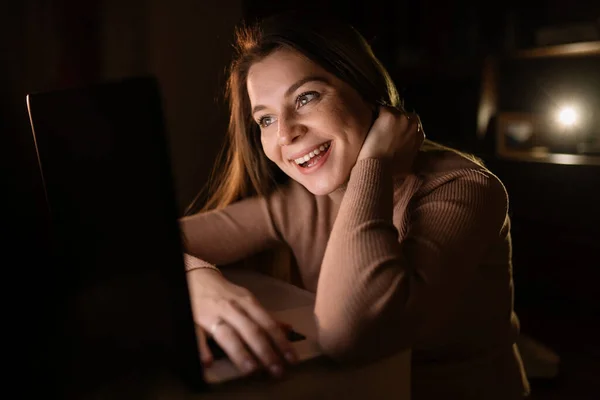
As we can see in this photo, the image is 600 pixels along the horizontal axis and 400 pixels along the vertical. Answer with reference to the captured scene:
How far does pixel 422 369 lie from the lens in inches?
34.1

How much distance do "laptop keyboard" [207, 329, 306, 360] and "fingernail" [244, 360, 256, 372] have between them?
0.19 ft

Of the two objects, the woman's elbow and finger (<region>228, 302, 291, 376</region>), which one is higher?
finger (<region>228, 302, 291, 376</region>)

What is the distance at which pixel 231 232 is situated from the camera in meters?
1.16

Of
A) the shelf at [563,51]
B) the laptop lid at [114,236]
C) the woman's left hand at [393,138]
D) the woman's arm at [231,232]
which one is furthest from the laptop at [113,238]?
the shelf at [563,51]

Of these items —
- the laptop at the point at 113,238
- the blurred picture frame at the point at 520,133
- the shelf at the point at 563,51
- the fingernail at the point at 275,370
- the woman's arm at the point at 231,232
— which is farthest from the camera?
the blurred picture frame at the point at 520,133

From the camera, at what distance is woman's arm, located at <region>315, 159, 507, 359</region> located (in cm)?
65

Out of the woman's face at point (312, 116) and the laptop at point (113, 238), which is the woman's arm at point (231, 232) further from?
the laptop at point (113, 238)

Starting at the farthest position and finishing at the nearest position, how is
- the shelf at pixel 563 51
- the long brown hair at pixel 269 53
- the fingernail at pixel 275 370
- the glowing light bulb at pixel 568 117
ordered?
the glowing light bulb at pixel 568 117, the shelf at pixel 563 51, the long brown hair at pixel 269 53, the fingernail at pixel 275 370

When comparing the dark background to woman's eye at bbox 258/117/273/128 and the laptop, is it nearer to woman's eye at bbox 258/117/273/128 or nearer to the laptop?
the laptop

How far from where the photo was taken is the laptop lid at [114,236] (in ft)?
1.50

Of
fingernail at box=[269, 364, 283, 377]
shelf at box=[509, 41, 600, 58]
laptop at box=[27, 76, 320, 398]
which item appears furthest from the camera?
shelf at box=[509, 41, 600, 58]

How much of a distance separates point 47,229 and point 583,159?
7.48 feet

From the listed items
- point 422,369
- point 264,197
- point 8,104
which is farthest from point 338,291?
point 8,104

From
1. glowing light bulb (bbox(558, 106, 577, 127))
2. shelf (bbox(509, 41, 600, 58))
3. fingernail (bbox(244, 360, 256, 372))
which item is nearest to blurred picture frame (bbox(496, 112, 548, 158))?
glowing light bulb (bbox(558, 106, 577, 127))
